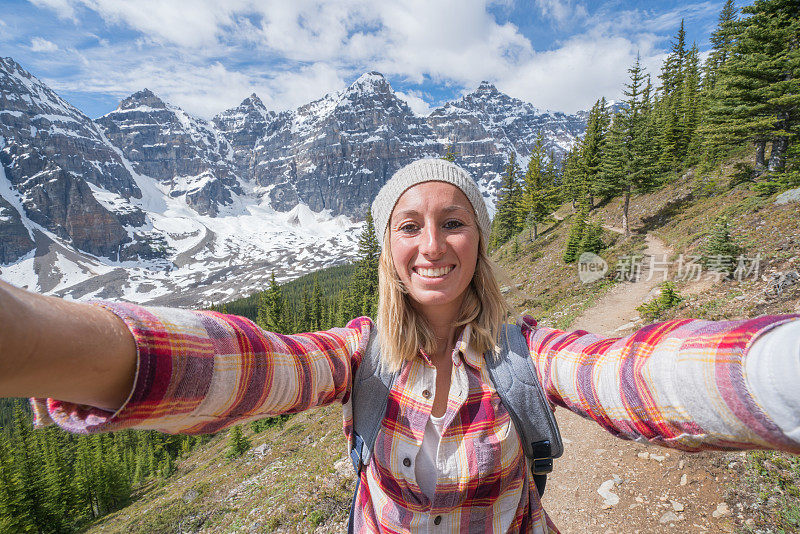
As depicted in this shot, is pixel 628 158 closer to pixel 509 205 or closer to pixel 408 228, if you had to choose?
pixel 509 205

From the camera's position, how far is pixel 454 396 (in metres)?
2.20

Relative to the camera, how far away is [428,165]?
2562 millimetres

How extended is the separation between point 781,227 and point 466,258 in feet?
47.0

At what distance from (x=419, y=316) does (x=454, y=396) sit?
0.60 m

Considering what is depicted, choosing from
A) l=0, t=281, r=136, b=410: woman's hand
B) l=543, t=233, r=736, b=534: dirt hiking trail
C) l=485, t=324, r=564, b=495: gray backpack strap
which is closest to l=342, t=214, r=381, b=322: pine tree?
l=543, t=233, r=736, b=534: dirt hiking trail

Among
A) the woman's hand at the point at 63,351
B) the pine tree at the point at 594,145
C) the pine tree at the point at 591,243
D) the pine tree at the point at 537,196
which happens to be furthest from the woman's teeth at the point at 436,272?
the pine tree at the point at 537,196

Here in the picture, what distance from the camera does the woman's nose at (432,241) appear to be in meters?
2.32

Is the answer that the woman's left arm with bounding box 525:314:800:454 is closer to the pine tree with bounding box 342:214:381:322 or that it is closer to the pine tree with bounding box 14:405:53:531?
the pine tree with bounding box 342:214:381:322

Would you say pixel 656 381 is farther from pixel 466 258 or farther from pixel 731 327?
pixel 466 258

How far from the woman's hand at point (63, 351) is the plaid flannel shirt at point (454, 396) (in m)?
0.07

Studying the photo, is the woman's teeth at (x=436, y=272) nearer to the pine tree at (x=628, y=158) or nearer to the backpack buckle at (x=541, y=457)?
the backpack buckle at (x=541, y=457)

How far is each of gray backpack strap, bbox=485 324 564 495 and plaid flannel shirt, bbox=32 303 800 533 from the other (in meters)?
0.06

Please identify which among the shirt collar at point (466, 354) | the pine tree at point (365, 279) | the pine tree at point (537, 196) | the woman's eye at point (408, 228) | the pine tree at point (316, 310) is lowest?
the pine tree at point (316, 310)

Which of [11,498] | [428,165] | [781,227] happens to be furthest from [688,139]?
[11,498]
